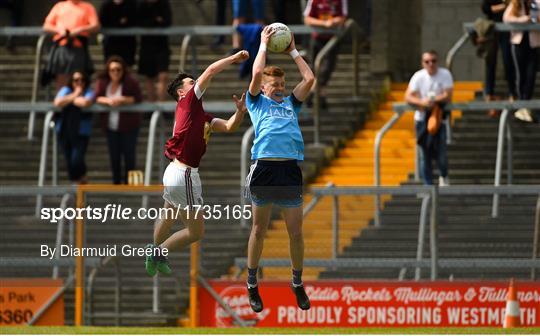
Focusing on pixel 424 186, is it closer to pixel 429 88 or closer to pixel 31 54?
pixel 429 88

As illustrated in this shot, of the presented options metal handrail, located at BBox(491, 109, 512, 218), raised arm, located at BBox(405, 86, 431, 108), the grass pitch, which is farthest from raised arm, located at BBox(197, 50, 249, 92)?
metal handrail, located at BBox(491, 109, 512, 218)

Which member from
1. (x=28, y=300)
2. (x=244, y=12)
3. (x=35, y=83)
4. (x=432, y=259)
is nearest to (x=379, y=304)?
(x=432, y=259)

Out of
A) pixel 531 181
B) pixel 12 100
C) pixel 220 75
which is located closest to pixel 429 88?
pixel 531 181

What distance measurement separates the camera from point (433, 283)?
24594 mm

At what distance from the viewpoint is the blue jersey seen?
20.6m

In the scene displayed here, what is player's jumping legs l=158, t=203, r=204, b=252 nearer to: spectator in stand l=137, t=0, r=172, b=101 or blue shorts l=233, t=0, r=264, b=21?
spectator in stand l=137, t=0, r=172, b=101

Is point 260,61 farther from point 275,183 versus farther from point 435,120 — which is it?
point 435,120

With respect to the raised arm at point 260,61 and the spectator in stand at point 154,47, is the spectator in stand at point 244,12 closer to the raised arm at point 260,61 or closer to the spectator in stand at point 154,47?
the spectator in stand at point 154,47

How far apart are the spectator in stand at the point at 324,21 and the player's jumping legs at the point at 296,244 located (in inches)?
269

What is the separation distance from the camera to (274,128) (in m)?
20.6

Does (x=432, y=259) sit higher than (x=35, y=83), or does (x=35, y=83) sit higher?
(x=35, y=83)

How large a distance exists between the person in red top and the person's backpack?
5091 millimetres

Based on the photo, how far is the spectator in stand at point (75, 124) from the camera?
89.1 feet

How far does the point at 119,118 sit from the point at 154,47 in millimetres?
1958
